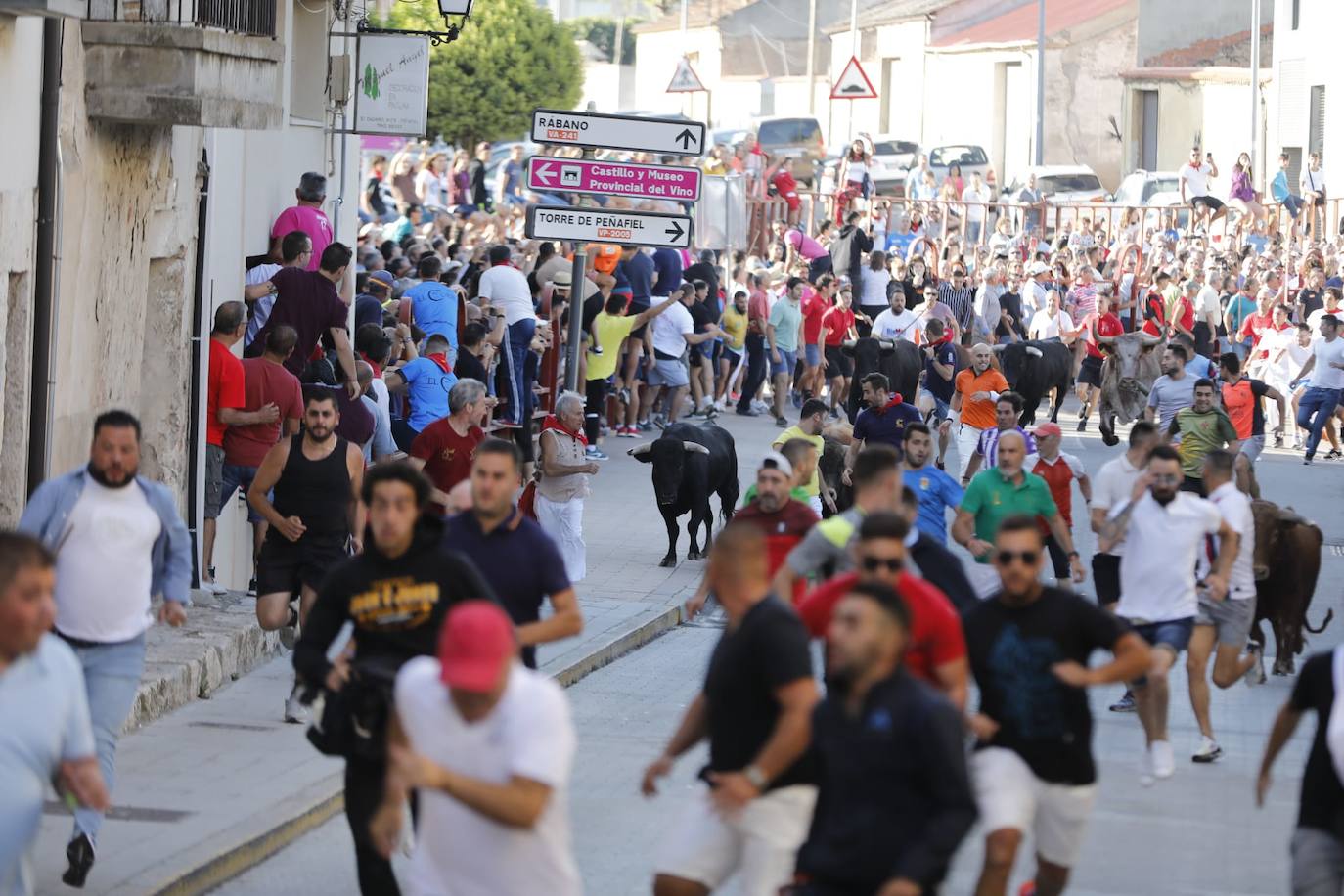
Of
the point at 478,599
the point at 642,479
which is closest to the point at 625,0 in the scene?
the point at 642,479

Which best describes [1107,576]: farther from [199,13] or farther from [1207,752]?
[199,13]

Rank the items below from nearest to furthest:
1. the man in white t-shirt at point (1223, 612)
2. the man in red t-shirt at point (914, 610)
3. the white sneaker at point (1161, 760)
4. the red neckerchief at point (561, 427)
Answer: the man in red t-shirt at point (914, 610) → the white sneaker at point (1161, 760) → the man in white t-shirt at point (1223, 612) → the red neckerchief at point (561, 427)

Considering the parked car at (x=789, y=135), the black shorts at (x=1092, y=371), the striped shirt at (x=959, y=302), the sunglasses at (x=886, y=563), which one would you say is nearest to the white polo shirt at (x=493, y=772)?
the sunglasses at (x=886, y=563)

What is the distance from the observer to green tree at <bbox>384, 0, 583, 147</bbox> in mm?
51438

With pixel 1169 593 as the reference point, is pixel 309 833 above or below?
below

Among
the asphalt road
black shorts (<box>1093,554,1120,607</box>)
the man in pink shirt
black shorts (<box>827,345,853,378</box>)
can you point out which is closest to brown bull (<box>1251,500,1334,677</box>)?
the asphalt road

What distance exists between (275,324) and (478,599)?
7.71 meters

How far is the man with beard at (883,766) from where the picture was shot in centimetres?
587

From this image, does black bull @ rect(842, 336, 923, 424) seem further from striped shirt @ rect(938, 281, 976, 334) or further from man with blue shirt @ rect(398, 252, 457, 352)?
man with blue shirt @ rect(398, 252, 457, 352)

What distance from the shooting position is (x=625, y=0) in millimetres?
117312

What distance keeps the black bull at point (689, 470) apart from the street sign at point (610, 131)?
2.77m

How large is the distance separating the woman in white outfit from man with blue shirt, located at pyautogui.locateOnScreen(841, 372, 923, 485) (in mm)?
2094

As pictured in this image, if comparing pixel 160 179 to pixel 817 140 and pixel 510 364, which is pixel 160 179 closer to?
pixel 510 364

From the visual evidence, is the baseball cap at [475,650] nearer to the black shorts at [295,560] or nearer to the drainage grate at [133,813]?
the drainage grate at [133,813]
